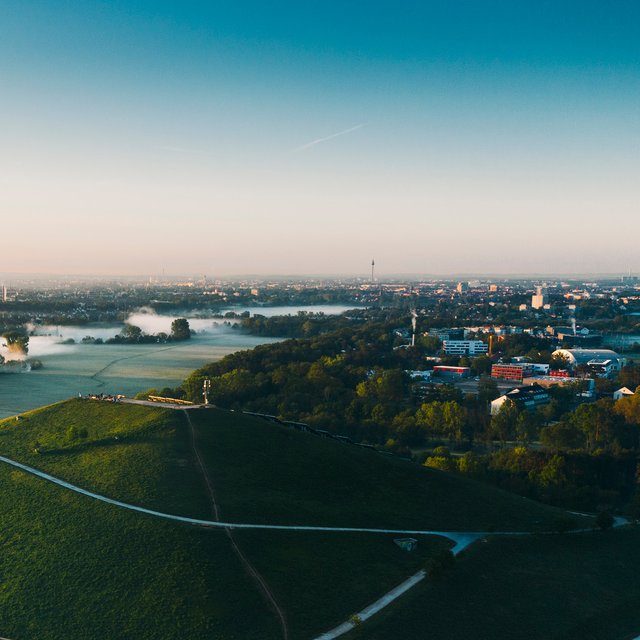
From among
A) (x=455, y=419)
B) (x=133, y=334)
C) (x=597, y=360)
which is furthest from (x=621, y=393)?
(x=133, y=334)

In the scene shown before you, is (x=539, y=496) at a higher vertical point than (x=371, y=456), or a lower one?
lower

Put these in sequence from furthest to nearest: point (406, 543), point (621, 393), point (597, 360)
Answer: point (597, 360) < point (621, 393) < point (406, 543)

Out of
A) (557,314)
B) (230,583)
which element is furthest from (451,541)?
A: (557,314)

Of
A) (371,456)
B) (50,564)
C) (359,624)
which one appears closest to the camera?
(359,624)

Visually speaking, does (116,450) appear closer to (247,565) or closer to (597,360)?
(247,565)

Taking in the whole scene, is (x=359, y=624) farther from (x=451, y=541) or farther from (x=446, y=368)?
(x=446, y=368)

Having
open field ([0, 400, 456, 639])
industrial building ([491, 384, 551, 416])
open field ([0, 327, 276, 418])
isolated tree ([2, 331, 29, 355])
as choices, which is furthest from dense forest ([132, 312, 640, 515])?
isolated tree ([2, 331, 29, 355])

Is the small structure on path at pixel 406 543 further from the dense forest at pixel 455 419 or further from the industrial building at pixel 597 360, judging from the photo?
the industrial building at pixel 597 360
